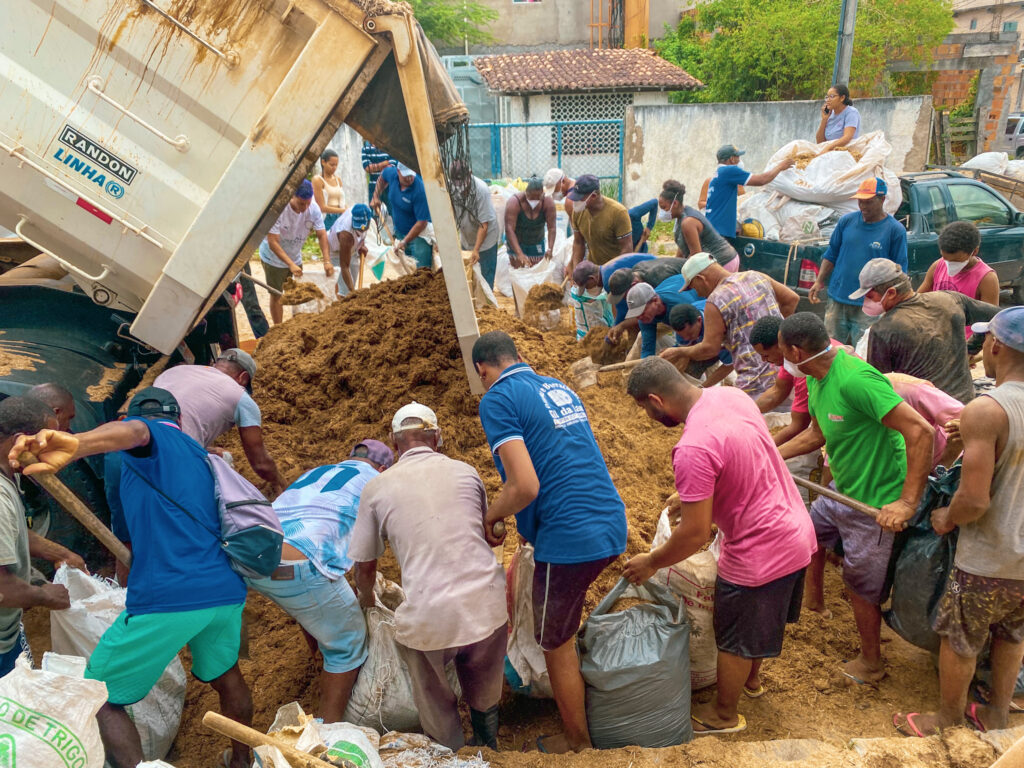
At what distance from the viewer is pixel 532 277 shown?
794 centimetres

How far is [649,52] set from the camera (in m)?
→ 20.6

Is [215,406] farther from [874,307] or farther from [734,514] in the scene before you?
[874,307]

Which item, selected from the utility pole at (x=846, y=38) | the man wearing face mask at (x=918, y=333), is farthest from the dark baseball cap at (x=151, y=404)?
the utility pole at (x=846, y=38)

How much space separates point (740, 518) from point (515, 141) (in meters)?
14.6

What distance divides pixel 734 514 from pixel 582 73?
17944 millimetres

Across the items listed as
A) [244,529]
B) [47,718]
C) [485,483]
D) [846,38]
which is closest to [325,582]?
[244,529]

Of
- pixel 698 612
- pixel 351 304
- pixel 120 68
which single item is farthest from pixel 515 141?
pixel 698 612

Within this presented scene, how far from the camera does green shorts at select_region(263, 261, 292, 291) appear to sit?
305 inches

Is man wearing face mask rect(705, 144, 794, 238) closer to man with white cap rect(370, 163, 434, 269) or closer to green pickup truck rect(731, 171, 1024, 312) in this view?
green pickup truck rect(731, 171, 1024, 312)

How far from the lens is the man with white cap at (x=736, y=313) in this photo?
4.46m

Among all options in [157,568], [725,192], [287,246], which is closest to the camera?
[157,568]

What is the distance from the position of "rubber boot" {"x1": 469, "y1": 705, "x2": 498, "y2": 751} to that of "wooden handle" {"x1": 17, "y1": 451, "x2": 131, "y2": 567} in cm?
148

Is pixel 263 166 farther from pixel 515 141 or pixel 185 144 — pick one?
pixel 515 141

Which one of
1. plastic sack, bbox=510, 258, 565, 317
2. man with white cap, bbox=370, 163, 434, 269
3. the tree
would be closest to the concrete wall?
the tree
